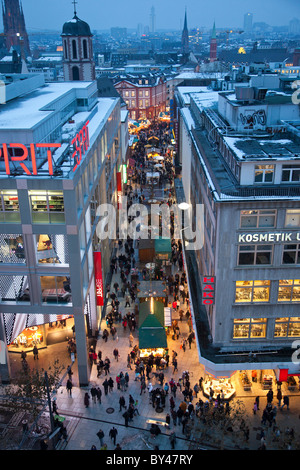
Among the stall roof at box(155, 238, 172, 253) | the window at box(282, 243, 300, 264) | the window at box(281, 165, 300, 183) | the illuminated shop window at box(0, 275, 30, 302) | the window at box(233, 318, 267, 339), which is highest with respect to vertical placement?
the window at box(281, 165, 300, 183)

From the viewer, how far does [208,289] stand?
1189 inches

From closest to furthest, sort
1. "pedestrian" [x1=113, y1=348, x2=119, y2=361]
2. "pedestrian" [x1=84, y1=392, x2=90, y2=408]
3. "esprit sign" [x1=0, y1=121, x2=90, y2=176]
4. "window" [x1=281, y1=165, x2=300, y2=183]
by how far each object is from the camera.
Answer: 1. "esprit sign" [x1=0, y1=121, x2=90, y2=176]
2. "window" [x1=281, y1=165, x2=300, y2=183]
3. "pedestrian" [x1=84, y1=392, x2=90, y2=408]
4. "pedestrian" [x1=113, y1=348, x2=119, y2=361]

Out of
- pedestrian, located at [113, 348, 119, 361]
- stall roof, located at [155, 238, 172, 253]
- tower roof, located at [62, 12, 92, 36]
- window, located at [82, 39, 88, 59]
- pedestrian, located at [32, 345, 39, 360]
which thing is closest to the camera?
pedestrian, located at [113, 348, 119, 361]

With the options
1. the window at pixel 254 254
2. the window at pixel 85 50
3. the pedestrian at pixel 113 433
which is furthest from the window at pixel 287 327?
the window at pixel 85 50

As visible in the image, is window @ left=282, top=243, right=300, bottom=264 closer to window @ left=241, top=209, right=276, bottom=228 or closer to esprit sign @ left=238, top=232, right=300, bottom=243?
esprit sign @ left=238, top=232, right=300, bottom=243

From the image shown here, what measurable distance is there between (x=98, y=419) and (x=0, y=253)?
489 inches

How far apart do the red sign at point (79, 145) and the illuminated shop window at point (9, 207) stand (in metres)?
4.21

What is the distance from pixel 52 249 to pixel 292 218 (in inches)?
603

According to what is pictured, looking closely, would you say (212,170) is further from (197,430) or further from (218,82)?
(218,82)

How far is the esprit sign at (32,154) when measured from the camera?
27.6 m

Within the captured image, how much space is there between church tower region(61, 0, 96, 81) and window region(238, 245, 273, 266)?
55462 mm

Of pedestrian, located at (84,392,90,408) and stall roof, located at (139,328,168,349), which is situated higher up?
stall roof, located at (139,328,168,349)

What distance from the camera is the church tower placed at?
2872 inches

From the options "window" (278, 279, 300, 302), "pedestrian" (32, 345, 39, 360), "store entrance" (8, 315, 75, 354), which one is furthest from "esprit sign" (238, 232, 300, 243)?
"pedestrian" (32, 345, 39, 360)
